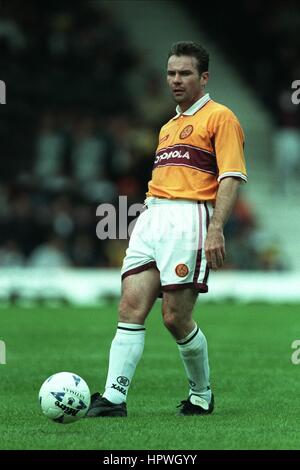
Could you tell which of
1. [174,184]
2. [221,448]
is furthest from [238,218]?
[221,448]

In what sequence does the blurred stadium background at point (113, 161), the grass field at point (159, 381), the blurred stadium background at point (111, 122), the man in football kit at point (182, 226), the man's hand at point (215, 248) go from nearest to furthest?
the grass field at point (159, 381), the man's hand at point (215, 248), the man in football kit at point (182, 226), the blurred stadium background at point (113, 161), the blurred stadium background at point (111, 122)

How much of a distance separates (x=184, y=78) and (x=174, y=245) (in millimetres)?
1086

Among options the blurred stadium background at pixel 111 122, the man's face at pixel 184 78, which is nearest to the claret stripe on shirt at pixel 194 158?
the man's face at pixel 184 78

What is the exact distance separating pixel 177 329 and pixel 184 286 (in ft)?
0.99

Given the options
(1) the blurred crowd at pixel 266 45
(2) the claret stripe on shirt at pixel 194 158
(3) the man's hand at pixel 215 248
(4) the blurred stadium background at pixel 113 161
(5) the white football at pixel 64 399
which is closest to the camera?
(5) the white football at pixel 64 399

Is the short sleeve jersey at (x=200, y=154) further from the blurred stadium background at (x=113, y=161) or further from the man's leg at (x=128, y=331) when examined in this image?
the blurred stadium background at (x=113, y=161)

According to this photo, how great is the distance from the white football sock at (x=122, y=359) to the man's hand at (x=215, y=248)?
0.66 m

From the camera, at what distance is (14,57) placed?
23906mm

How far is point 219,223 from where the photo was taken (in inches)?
307

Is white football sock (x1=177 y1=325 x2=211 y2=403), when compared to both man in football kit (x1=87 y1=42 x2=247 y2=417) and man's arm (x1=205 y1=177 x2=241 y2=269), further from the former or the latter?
man's arm (x1=205 y1=177 x2=241 y2=269)

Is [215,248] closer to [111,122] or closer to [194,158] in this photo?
[194,158]

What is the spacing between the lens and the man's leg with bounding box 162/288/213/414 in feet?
26.1

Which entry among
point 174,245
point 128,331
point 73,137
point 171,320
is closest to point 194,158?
point 174,245

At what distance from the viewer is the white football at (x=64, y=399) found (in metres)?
7.51
